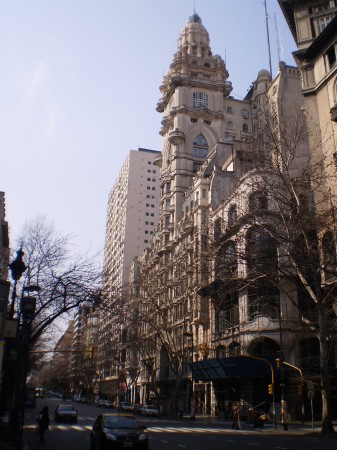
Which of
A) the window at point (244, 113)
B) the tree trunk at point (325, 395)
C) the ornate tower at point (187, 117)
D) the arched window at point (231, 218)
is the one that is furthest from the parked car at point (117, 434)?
the window at point (244, 113)

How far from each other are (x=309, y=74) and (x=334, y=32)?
4016 mm

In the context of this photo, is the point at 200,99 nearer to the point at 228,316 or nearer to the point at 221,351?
the point at 228,316

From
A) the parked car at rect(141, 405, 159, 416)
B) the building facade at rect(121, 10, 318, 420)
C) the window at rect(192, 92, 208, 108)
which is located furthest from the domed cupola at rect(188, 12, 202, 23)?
the parked car at rect(141, 405, 159, 416)

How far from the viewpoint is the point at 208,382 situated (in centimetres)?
4781

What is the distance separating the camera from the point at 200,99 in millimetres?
75875

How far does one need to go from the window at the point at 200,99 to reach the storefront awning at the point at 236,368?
4621cm

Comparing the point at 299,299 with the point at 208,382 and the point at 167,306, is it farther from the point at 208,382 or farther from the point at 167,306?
the point at 167,306

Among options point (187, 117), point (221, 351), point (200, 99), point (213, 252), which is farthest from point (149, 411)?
point (200, 99)

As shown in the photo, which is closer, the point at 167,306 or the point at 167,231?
the point at 167,306

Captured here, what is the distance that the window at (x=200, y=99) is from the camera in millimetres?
75312

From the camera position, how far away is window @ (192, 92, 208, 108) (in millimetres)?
75312

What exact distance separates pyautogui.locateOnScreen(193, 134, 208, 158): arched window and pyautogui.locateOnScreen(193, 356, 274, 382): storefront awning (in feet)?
124

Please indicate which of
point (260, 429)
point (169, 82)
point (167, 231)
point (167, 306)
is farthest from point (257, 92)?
point (260, 429)

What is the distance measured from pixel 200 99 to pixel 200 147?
9124 millimetres
